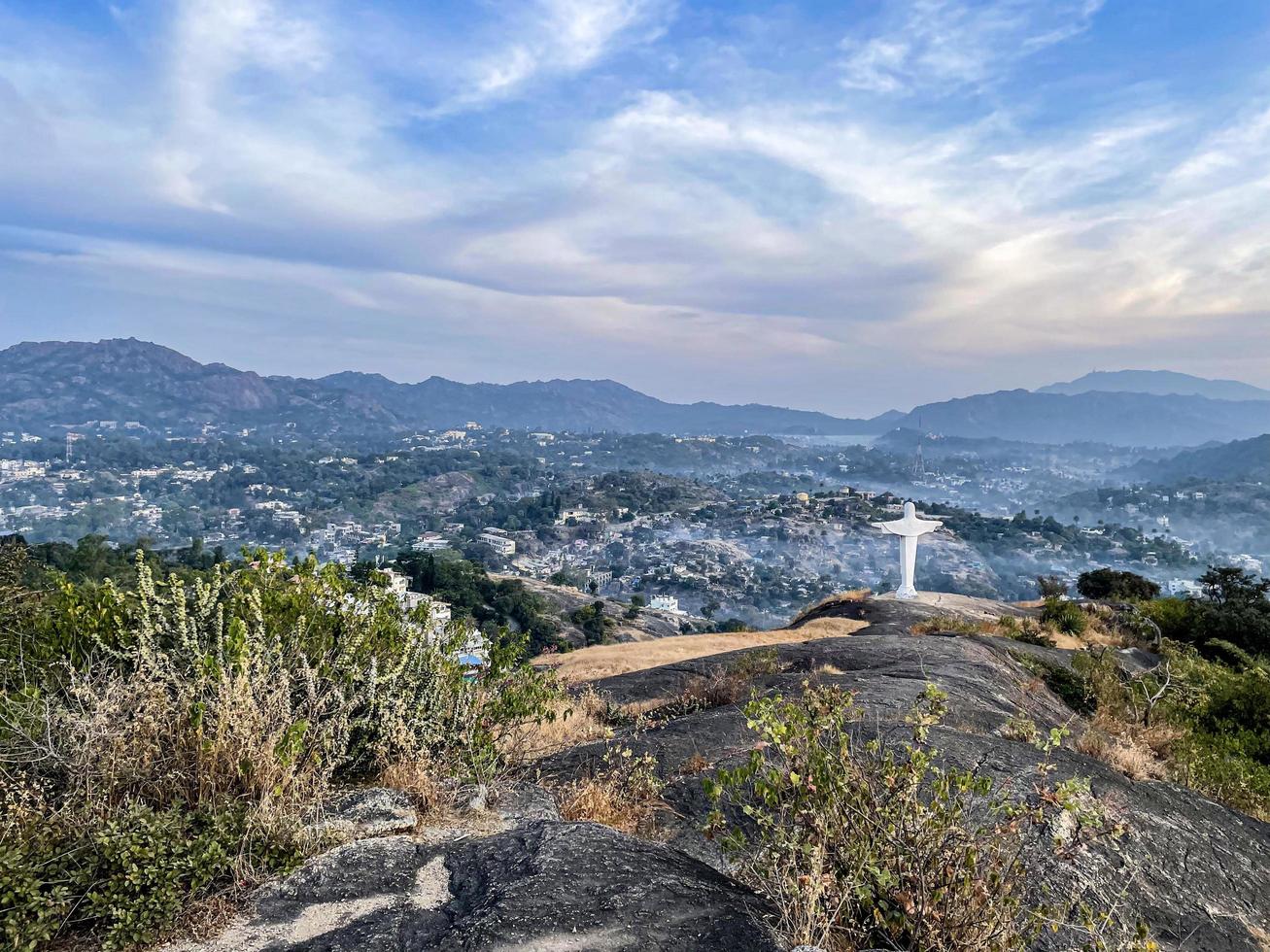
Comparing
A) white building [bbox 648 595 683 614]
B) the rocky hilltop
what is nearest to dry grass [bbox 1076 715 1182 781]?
the rocky hilltop

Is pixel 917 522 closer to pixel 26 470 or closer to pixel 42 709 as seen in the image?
pixel 42 709

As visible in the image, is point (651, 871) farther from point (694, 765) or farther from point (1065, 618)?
point (1065, 618)

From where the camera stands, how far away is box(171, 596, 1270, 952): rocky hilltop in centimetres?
271

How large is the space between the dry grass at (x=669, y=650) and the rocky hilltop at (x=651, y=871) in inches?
353

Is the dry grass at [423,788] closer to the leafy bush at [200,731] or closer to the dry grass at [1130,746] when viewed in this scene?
the leafy bush at [200,731]

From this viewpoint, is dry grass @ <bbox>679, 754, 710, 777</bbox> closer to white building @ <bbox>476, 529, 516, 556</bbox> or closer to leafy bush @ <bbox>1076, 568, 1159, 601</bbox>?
leafy bush @ <bbox>1076, 568, 1159, 601</bbox>

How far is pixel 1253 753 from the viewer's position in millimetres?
8633

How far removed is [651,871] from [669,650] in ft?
53.6

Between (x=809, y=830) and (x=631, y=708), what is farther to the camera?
(x=631, y=708)

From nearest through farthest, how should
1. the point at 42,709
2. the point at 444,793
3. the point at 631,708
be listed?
the point at 42,709 → the point at 444,793 → the point at 631,708

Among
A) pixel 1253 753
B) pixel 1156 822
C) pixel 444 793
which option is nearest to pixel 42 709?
pixel 444 793

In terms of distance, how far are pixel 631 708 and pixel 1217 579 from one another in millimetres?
21629

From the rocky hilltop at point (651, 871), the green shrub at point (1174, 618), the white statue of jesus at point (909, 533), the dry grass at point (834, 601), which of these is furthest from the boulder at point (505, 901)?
the white statue of jesus at point (909, 533)

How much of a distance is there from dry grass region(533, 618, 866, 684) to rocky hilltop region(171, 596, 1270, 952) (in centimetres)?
897
